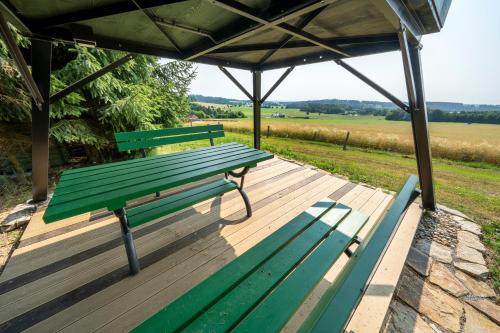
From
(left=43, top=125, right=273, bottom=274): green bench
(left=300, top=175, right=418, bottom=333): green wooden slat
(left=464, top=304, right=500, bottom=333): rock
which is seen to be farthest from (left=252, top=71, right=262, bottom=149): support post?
(left=464, top=304, right=500, bottom=333): rock

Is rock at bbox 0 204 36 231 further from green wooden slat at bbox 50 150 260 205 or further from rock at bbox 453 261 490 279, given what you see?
rock at bbox 453 261 490 279

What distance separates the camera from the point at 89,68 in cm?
349

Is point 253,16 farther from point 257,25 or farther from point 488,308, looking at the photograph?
point 488,308

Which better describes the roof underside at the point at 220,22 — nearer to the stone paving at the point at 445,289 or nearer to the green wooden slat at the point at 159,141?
the green wooden slat at the point at 159,141

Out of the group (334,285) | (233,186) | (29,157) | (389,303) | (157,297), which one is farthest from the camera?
(29,157)

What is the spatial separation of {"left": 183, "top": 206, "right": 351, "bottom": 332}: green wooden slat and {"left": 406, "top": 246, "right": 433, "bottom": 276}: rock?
1.23 meters

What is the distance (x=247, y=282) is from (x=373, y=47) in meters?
3.32

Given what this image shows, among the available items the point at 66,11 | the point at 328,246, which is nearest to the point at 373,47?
the point at 328,246

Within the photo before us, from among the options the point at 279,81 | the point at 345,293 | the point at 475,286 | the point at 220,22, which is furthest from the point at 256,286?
the point at 279,81

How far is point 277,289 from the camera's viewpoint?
94cm

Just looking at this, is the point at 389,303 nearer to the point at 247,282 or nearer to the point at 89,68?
the point at 247,282

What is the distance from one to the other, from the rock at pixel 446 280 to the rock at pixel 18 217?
434 centimetres

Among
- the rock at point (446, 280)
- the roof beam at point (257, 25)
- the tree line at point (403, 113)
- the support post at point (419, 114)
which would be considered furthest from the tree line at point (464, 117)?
the roof beam at point (257, 25)

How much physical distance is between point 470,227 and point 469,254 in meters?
0.65
